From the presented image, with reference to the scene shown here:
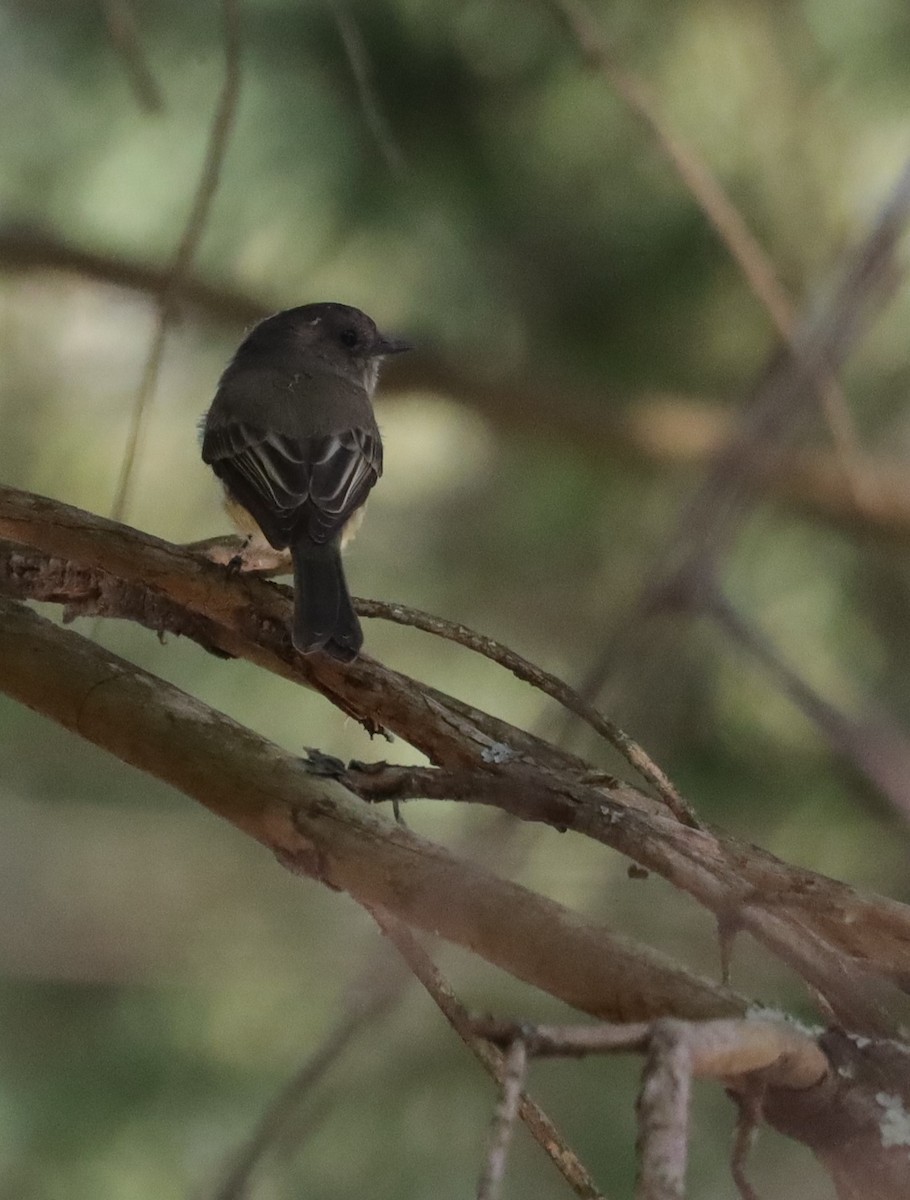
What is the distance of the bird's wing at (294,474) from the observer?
3.00 metres

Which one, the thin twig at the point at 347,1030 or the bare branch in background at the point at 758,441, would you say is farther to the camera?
the thin twig at the point at 347,1030

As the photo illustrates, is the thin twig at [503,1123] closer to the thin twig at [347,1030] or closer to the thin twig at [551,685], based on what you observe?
the thin twig at [347,1030]

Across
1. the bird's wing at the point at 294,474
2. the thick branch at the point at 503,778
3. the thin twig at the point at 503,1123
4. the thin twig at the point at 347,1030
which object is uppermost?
the bird's wing at the point at 294,474

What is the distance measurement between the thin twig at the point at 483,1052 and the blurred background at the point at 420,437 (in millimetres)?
1745

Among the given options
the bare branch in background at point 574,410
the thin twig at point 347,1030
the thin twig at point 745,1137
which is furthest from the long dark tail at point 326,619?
the bare branch in background at point 574,410

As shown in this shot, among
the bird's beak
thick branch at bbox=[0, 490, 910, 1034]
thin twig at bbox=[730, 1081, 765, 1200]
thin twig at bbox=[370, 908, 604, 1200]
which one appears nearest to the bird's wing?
the bird's beak

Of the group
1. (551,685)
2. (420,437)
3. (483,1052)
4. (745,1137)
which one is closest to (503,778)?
(551,685)

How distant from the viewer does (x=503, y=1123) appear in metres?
→ 0.96

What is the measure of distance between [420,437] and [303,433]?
975 mm

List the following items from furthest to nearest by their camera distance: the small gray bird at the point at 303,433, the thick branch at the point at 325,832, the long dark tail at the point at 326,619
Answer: the small gray bird at the point at 303,433, the long dark tail at the point at 326,619, the thick branch at the point at 325,832

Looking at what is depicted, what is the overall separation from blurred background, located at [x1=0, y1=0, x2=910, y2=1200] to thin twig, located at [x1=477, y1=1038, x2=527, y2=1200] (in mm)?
2484

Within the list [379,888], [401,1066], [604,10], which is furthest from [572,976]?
[604,10]

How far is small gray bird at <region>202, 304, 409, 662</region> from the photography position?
299 cm

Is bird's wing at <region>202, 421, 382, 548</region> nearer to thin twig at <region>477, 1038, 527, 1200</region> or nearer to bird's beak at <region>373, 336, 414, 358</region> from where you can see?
bird's beak at <region>373, 336, 414, 358</region>
